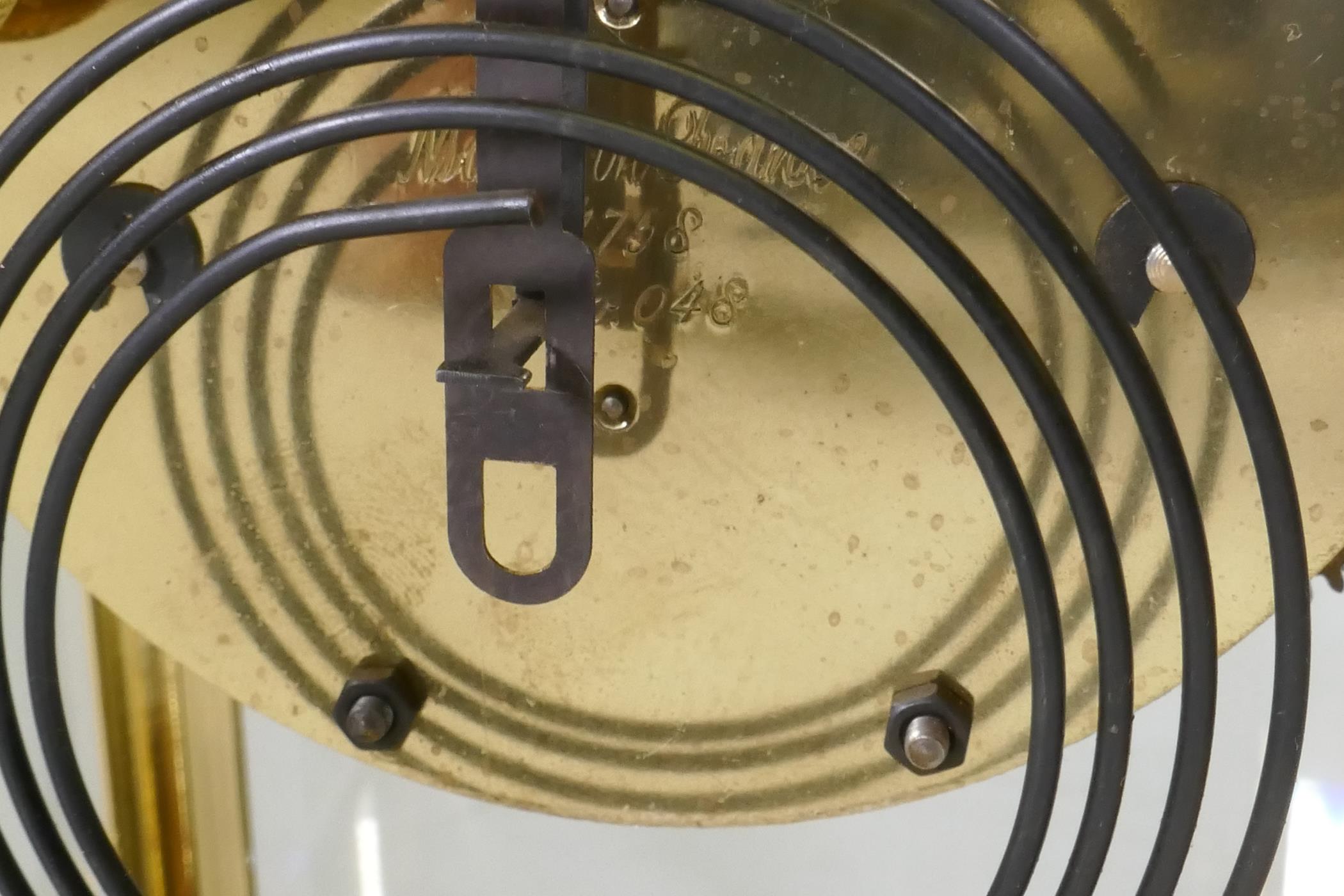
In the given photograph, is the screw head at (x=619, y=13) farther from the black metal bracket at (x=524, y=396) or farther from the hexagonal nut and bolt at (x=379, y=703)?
the hexagonal nut and bolt at (x=379, y=703)

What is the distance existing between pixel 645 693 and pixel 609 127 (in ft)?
0.81

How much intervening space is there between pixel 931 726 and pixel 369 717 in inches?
8.8

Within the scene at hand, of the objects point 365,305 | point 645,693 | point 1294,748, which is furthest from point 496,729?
point 1294,748

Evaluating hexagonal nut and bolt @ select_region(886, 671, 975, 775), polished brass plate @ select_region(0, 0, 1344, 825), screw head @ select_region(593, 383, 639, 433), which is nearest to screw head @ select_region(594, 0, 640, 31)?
polished brass plate @ select_region(0, 0, 1344, 825)

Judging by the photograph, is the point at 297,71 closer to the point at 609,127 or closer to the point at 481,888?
the point at 609,127

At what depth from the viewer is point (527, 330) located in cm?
36

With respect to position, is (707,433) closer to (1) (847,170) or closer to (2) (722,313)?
(2) (722,313)

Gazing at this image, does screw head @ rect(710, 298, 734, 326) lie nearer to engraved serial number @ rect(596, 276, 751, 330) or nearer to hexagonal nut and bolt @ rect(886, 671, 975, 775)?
engraved serial number @ rect(596, 276, 751, 330)

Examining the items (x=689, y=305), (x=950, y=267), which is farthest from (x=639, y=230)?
(x=950, y=267)

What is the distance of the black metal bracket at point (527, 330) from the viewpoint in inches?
13.4

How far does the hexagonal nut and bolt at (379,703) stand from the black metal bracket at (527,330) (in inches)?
4.7

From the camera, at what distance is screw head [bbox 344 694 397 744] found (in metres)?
0.47

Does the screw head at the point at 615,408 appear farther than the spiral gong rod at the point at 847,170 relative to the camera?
Yes

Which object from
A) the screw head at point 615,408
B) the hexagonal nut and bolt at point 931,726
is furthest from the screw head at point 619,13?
the hexagonal nut and bolt at point 931,726
